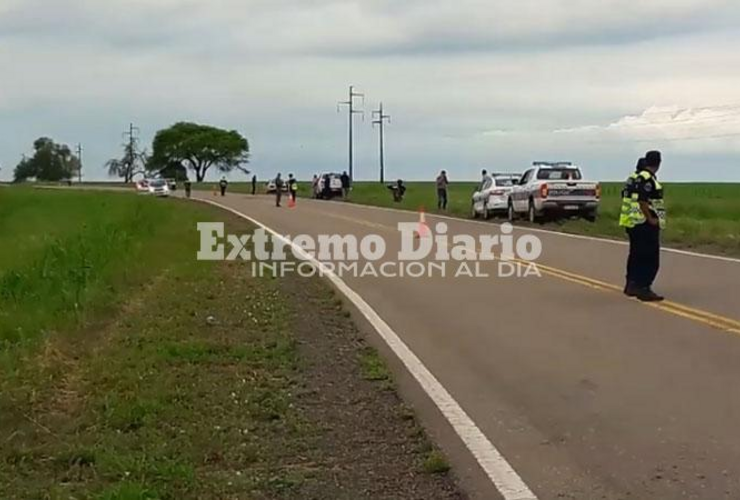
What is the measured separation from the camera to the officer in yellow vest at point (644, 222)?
1445 centimetres

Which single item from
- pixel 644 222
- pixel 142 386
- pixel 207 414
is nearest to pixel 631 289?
pixel 644 222

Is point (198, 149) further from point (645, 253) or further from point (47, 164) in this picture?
point (645, 253)

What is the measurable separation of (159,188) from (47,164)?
3347 inches

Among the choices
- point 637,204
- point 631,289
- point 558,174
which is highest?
point 558,174

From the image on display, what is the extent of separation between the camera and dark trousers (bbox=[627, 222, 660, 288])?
14562 millimetres

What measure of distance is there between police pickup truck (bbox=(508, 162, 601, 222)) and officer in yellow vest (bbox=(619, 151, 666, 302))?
19.6 metres

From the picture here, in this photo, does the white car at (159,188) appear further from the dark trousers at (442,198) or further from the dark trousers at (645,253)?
the dark trousers at (645,253)

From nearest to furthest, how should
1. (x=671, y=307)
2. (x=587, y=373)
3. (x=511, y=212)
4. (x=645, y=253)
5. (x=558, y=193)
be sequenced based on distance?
(x=587, y=373), (x=671, y=307), (x=645, y=253), (x=558, y=193), (x=511, y=212)

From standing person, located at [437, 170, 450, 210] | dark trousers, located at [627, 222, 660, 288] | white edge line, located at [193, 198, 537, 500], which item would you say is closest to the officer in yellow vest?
dark trousers, located at [627, 222, 660, 288]

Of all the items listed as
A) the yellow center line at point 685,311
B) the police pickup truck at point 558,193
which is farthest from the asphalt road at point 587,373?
the police pickup truck at point 558,193

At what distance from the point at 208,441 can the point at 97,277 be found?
939 centimetres

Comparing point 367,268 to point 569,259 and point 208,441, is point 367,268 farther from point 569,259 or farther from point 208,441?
point 208,441

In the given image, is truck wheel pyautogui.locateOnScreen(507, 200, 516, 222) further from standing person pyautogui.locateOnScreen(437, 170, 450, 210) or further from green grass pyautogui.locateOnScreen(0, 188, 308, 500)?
green grass pyautogui.locateOnScreen(0, 188, 308, 500)

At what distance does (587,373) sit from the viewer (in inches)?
385
